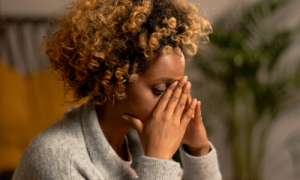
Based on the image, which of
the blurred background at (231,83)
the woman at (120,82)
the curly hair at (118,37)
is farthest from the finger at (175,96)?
the blurred background at (231,83)

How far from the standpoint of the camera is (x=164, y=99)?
86 cm

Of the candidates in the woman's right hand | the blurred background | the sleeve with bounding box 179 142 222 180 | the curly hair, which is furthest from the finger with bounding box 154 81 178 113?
the blurred background

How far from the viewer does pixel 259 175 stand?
1.98 metres

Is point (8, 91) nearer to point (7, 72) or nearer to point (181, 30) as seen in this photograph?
point (7, 72)

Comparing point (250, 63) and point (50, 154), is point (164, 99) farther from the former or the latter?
point (250, 63)

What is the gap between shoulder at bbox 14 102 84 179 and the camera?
0.80 meters

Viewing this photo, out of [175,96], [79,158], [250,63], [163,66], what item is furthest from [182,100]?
[250,63]

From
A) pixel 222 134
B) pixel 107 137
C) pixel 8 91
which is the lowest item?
pixel 8 91

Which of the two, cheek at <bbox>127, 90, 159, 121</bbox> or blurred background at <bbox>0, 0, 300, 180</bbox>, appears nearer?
cheek at <bbox>127, 90, 159, 121</bbox>

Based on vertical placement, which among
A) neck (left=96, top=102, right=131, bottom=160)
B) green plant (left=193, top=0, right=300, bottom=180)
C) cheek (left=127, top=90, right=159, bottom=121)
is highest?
green plant (left=193, top=0, right=300, bottom=180)

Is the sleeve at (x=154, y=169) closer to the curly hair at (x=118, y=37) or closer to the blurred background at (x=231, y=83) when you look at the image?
the curly hair at (x=118, y=37)

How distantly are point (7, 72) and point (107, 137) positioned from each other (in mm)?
1317

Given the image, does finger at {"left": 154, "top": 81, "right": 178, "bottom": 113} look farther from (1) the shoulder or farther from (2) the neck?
(1) the shoulder

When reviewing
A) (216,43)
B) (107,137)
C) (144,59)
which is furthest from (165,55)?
(216,43)
